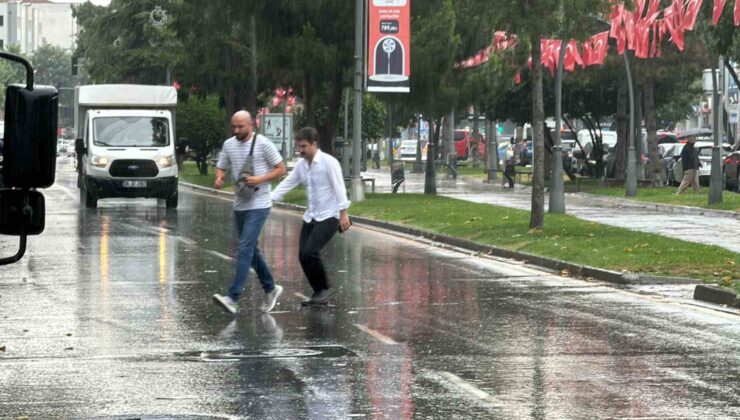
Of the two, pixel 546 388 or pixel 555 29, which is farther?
pixel 555 29

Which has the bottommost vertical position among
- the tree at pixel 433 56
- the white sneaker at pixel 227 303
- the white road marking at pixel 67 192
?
the white road marking at pixel 67 192

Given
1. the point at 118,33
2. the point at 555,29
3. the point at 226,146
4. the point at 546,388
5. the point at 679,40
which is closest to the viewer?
the point at 546,388

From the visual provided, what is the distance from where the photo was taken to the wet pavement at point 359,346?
959cm

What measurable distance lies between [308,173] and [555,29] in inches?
430

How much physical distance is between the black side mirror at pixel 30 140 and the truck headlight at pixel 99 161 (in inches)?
1195

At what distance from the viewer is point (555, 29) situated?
25.4m

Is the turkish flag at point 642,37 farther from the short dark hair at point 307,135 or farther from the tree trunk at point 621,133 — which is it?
the short dark hair at point 307,135

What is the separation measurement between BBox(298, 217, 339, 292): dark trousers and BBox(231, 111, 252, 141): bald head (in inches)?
45.8

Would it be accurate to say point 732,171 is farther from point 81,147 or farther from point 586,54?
point 81,147

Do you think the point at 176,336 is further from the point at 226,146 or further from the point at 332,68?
the point at 332,68

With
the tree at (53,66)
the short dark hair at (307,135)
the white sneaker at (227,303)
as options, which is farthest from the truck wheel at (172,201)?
the tree at (53,66)

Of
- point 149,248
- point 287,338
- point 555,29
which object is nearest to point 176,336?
point 287,338

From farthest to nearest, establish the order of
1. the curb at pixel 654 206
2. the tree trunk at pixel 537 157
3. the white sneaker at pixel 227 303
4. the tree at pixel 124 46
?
the tree at pixel 124 46 → the curb at pixel 654 206 → the tree trunk at pixel 537 157 → the white sneaker at pixel 227 303

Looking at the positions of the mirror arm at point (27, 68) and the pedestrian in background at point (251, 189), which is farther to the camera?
the pedestrian in background at point (251, 189)
